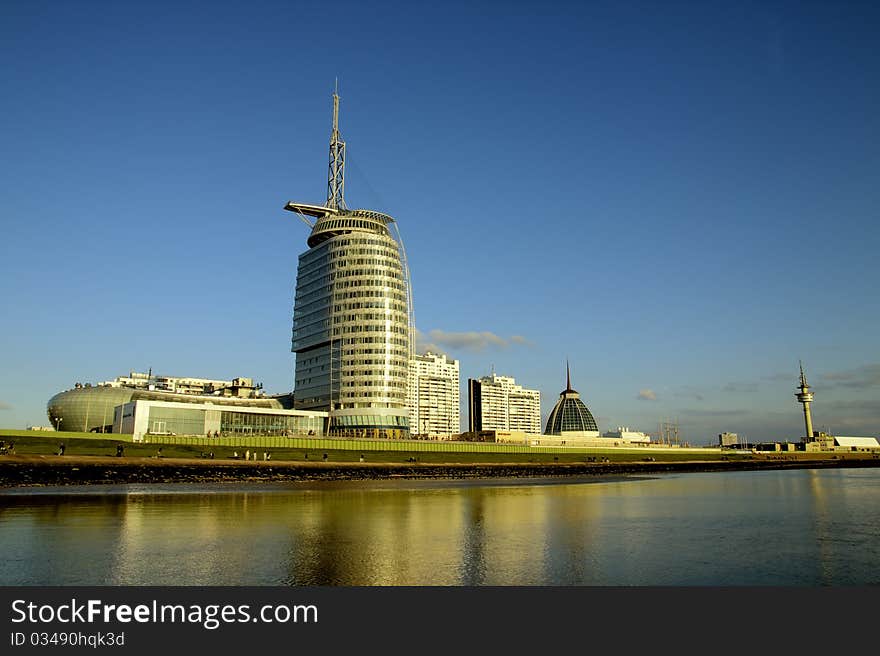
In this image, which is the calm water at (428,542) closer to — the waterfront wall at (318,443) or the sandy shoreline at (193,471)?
the sandy shoreline at (193,471)

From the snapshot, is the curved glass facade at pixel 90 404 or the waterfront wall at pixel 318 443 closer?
the waterfront wall at pixel 318 443

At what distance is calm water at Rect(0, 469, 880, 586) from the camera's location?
29984 mm

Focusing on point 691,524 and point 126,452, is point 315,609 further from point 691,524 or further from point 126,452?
point 126,452

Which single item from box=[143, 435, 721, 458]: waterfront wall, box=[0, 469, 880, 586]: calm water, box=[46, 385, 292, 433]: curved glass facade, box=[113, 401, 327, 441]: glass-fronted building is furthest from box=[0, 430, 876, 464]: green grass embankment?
box=[0, 469, 880, 586]: calm water

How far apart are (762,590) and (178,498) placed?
62937 millimetres

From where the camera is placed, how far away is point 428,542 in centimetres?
4009

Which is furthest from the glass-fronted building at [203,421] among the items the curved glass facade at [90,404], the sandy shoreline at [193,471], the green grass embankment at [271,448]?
the sandy shoreline at [193,471]

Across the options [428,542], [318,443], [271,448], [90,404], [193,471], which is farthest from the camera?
[90,404]

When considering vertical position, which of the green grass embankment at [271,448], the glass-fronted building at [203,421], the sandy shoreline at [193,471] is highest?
the glass-fronted building at [203,421]

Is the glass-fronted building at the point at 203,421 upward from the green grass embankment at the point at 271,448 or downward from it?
upward

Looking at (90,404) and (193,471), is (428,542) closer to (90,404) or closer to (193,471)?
(193,471)

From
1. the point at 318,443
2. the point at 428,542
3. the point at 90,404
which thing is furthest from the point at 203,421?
the point at 428,542

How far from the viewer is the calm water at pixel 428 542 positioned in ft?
98.4

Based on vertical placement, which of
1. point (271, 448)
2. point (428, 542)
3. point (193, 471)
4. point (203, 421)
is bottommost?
point (428, 542)
